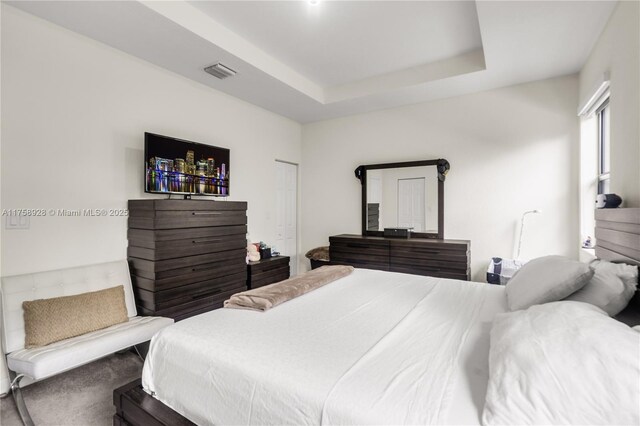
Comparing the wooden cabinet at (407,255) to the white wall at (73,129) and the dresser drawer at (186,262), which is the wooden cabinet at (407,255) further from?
the white wall at (73,129)

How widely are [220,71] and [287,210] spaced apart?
7.80 ft

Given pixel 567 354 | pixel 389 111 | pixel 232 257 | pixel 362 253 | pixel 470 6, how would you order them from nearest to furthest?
1. pixel 567 354
2. pixel 470 6
3. pixel 232 257
4. pixel 362 253
5. pixel 389 111

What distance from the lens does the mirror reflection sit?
4.13 meters

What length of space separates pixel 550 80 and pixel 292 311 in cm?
384

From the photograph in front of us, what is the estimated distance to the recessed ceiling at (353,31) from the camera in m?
2.58

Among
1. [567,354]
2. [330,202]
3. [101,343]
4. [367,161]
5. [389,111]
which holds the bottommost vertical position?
[101,343]

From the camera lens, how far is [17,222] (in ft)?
7.42

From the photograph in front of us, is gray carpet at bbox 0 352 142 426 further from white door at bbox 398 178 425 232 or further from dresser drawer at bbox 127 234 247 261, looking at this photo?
white door at bbox 398 178 425 232

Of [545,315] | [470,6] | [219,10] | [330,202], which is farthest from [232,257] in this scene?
[470,6]

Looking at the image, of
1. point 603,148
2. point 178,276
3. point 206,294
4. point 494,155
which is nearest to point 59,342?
point 178,276

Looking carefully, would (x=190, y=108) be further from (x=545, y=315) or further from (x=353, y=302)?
(x=545, y=315)

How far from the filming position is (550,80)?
3.46 metres

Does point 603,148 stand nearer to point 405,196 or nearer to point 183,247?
point 405,196

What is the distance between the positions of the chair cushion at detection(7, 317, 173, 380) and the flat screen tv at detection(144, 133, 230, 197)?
1.27 m
